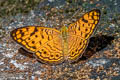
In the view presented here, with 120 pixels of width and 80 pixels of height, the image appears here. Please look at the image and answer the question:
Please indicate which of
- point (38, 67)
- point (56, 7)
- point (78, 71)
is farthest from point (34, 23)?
point (78, 71)

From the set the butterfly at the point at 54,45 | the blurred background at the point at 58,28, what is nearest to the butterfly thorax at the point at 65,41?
the butterfly at the point at 54,45

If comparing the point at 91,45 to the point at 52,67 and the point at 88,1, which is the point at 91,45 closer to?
the point at 52,67

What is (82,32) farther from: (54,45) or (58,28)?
(58,28)

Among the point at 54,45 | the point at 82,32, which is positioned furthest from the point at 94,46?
the point at 54,45

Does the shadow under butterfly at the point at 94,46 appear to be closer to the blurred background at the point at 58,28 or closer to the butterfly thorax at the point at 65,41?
the blurred background at the point at 58,28

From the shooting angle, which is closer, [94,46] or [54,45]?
[54,45]

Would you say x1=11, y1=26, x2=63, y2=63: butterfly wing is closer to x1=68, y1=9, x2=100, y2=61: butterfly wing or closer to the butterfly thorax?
the butterfly thorax

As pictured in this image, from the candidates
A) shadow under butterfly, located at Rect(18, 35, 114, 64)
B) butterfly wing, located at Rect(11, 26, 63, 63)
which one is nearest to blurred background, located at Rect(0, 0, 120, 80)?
shadow under butterfly, located at Rect(18, 35, 114, 64)
